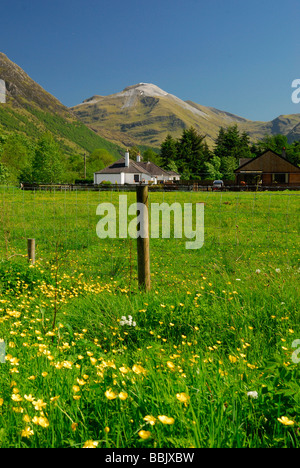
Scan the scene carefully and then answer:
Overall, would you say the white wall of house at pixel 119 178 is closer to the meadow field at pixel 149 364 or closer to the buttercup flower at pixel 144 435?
the meadow field at pixel 149 364

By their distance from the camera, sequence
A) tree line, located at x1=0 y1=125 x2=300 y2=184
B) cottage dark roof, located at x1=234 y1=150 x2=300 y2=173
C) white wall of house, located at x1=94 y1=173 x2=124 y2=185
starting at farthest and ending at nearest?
tree line, located at x1=0 y1=125 x2=300 y2=184 < white wall of house, located at x1=94 y1=173 x2=124 y2=185 < cottage dark roof, located at x1=234 y1=150 x2=300 y2=173

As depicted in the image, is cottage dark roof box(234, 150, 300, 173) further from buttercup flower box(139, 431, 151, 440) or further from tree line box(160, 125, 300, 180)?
buttercup flower box(139, 431, 151, 440)

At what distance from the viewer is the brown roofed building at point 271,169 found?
195 ft

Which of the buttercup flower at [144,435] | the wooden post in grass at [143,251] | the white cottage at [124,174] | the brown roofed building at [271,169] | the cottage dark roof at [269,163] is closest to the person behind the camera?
the buttercup flower at [144,435]

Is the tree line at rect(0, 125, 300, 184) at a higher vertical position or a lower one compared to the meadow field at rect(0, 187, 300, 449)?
higher

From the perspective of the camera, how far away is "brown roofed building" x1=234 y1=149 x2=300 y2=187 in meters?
59.4

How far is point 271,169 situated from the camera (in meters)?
60.2

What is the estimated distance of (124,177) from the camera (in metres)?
68.4

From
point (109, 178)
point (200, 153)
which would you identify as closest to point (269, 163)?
point (200, 153)

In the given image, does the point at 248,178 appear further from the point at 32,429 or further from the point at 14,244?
the point at 32,429

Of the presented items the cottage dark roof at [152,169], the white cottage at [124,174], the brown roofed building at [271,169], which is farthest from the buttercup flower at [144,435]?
the cottage dark roof at [152,169]

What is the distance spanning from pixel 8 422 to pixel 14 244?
9.20 metres

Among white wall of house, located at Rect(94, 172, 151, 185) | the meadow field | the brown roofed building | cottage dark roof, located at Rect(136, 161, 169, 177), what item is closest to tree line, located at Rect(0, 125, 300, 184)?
cottage dark roof, located at Rect(136, 161, 169, 177)

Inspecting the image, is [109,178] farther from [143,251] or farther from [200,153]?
[143,251]
